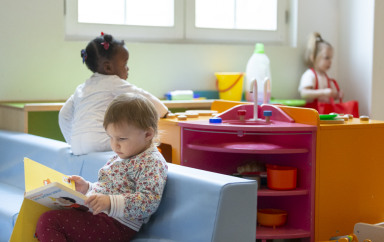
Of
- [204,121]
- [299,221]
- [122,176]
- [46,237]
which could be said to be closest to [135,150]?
[122,176]

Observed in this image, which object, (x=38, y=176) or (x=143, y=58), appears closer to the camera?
(x=38, y=176)

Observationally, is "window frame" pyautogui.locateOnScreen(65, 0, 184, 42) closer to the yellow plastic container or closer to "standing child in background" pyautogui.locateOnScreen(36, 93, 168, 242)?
the yellow plastic container

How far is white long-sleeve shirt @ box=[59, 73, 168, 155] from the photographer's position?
8.34 ft

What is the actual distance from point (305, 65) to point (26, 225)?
116 inches

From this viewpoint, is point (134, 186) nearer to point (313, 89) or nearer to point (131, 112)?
point (131, 112)

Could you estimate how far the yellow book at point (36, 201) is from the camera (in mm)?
1748

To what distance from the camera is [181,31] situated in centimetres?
392

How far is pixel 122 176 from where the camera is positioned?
6.24 ft

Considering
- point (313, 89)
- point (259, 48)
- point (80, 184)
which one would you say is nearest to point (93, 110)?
point (80, 184)

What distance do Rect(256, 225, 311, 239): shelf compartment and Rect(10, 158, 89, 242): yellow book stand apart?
895 millimetres

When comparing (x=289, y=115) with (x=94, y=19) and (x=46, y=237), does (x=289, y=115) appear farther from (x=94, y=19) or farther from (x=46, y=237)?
(x=94, y=19)

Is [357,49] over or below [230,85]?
over

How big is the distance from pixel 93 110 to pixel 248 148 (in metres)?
0.70

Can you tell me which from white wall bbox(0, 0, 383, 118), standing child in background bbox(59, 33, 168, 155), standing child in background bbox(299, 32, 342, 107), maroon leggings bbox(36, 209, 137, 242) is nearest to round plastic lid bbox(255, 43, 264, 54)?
white wall bbox(0, 0, 383, 118)
